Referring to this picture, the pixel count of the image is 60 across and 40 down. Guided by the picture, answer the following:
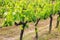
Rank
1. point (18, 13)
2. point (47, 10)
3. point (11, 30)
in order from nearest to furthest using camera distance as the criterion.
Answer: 1. point (18, 13)
2. point (47, 10)
3. point (11, 30)

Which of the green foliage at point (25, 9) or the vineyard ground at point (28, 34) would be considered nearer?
the green foliage at point (25, 9)

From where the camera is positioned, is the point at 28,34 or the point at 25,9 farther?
the point at 28,34

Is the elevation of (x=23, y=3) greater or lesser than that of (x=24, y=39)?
greater

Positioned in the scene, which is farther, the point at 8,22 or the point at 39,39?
the point at 39,39

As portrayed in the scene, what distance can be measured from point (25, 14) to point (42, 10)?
277 cm

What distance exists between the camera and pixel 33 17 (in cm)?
1698

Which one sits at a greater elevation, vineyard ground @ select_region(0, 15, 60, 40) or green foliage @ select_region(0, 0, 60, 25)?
green foliage @ select_region(0, 0, 60, 25)

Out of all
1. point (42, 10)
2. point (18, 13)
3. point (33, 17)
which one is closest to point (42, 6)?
point (42, 10)

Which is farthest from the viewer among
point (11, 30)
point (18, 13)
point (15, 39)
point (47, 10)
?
point (11, 30)

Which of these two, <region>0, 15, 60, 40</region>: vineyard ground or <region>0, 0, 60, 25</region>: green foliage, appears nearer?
<region>0, 0, 60, 25</region>: green foliage

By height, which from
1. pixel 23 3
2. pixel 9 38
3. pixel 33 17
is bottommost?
pixel 9 38

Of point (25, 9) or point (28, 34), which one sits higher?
point (25, 9)

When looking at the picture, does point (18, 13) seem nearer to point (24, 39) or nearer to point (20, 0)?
point (20, 0)

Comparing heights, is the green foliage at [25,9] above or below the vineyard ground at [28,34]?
above
